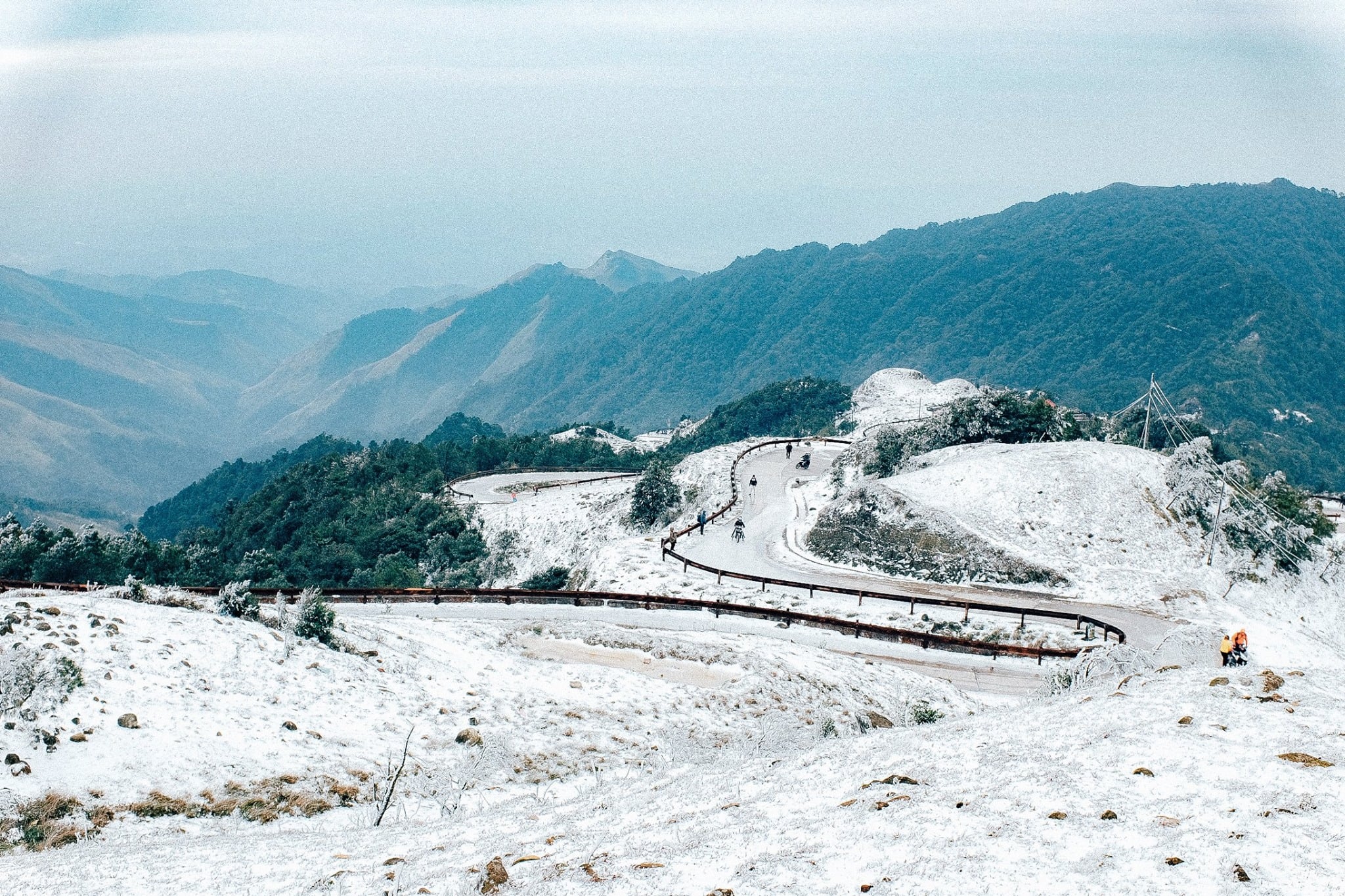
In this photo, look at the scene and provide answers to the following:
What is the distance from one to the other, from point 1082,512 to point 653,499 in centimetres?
2370

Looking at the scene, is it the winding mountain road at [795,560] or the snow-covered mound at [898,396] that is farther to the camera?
the snow-covered mound at [898,396]

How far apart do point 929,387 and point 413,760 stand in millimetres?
102807

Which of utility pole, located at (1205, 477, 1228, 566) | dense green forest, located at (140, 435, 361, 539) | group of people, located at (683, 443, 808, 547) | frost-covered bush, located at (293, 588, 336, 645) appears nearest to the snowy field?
frost-covered bush, located at (293, 588, 336, 645)

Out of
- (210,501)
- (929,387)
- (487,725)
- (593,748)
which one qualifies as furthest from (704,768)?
(210,501)

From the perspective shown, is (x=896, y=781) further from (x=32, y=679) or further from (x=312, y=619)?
(x=32, y=679)

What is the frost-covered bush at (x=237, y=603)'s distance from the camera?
58.2ft

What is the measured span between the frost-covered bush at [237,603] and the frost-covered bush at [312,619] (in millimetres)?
757

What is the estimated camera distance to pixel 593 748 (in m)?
15.8

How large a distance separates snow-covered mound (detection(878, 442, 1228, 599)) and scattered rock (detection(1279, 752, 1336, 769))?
23.3 meters

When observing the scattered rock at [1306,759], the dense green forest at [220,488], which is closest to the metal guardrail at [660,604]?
the scattered rock at [1306,759]

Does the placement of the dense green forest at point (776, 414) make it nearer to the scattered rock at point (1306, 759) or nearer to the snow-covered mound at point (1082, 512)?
the snow-covered mound at point (1082, 512)

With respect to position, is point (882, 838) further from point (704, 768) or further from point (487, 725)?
point (487, 725)

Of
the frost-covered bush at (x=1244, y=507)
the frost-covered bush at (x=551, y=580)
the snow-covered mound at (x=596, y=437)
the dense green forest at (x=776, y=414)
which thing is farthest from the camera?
the snow-covered mound at (x=596, y=437)

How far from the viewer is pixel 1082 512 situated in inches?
1449
